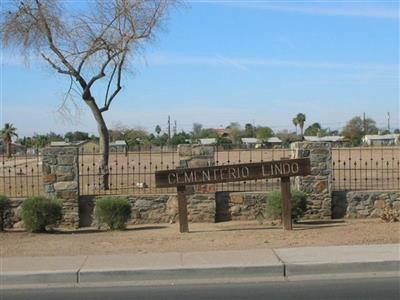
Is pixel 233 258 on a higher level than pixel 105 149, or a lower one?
lower

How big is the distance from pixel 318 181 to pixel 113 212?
5191 millimetres

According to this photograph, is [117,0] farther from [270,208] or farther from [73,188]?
[270,208]

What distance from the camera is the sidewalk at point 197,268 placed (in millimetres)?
8336

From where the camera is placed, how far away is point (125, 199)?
14023mm

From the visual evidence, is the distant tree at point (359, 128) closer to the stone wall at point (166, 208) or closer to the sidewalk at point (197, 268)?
the stone wall at point (166, 208)

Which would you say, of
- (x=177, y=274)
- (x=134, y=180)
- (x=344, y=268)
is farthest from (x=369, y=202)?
(x=134, y=180)

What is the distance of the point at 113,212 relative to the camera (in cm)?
1338

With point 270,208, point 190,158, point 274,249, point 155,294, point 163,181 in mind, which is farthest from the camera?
point 190,158

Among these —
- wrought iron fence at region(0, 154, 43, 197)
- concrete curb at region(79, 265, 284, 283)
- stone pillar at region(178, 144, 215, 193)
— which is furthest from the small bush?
wrought iron fence at region(0, 154, 43, 197)

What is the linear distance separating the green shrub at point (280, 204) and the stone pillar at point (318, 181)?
3.51 ft

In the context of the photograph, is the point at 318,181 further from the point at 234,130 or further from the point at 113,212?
the point at 234,130

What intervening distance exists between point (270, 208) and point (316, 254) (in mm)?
4328

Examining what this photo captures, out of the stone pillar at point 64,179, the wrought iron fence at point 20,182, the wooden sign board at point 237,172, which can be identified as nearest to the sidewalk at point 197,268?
the wooden sign board at point 237,172

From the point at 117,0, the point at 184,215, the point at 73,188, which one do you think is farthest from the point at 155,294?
the point at 117,0
